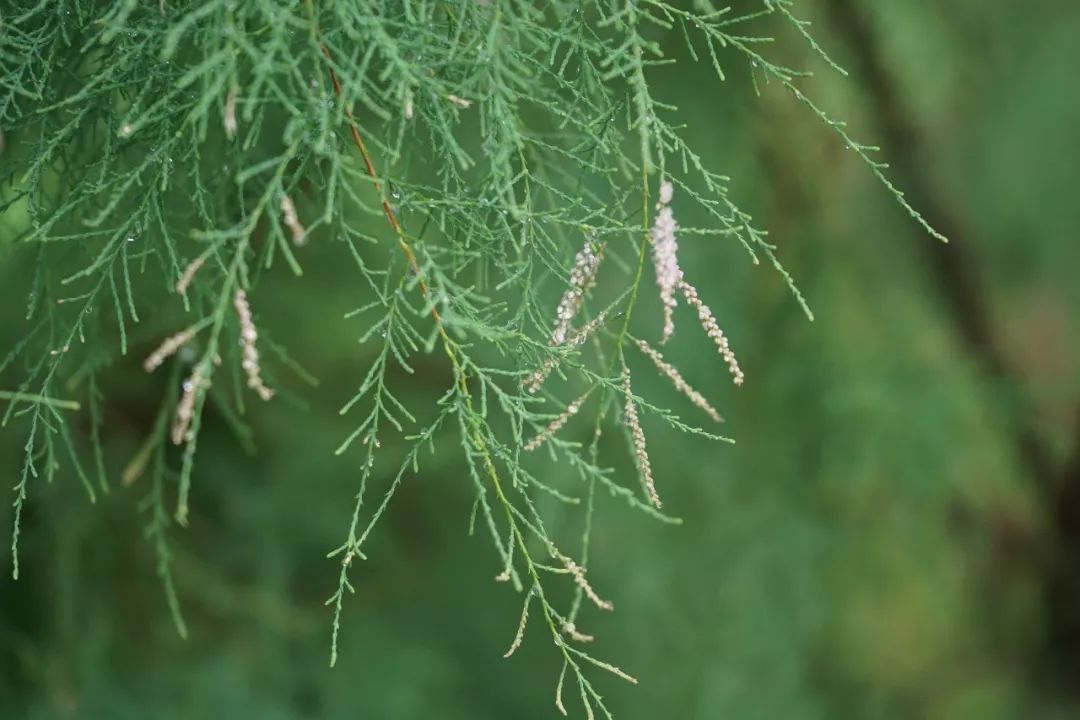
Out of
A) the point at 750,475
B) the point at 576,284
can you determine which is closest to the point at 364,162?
the point at 576,284

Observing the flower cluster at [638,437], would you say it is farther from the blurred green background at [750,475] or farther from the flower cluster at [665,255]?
the blurred green background at [750,475]

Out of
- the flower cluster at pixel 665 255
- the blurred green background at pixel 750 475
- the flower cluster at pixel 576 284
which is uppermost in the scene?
the flower cluster at pixel 665 255

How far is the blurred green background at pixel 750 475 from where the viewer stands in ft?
6.01

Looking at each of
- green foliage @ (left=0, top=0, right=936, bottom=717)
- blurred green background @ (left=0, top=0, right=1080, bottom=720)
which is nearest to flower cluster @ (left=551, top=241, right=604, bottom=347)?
green foliage @ (left=0, top=0, right=936, bottom=717)

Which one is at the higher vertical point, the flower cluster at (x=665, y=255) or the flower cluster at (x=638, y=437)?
the flower cluster at (x=665, y=255)

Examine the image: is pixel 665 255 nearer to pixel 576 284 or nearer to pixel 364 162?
pixel 576 284

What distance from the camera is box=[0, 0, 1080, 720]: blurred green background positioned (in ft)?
6.01

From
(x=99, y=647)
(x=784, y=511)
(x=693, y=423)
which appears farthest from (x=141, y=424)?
(x=784, y=511)

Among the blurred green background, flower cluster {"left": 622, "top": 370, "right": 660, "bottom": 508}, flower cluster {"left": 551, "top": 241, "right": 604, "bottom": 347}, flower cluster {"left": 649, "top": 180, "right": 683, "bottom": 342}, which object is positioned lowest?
the blurred green background

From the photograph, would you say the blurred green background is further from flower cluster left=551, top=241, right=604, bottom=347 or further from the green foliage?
flower cluster left=551, top=241, right=604, bottom=347

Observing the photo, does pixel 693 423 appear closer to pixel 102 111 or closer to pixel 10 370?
pixel 10 370

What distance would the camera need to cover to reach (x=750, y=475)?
1.99 m

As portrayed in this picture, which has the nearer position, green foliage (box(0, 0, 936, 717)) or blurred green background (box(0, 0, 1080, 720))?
green foliage (box(0, 0, 936, 717))

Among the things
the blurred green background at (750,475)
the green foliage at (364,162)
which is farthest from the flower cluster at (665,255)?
the blurred green background at (750,475)
